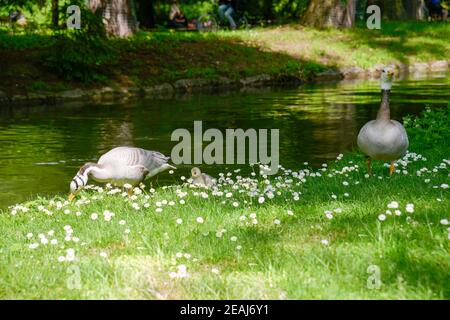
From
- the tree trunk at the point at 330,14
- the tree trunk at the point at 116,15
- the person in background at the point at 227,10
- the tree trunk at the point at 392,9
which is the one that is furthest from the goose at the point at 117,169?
the tree trunk at the point at 392,9

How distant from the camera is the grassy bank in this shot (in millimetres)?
22656

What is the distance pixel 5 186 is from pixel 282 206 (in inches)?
216

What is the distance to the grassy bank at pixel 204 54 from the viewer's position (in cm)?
2266

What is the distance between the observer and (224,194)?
28.5 feet

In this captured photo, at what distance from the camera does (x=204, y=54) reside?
27062mm

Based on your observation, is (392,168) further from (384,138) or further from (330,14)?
(330,14)

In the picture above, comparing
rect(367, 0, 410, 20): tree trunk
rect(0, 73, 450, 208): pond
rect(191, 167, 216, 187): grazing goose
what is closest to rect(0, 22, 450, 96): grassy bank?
rect(0, 73, 450, 208): pond

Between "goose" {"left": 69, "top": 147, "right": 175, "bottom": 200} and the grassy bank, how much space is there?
1250cm

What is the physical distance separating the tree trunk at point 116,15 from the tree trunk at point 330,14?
30.3ft

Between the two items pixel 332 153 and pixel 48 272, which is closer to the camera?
pixel 48 272

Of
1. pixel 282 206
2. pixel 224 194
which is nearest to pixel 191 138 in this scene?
pixel 224 194

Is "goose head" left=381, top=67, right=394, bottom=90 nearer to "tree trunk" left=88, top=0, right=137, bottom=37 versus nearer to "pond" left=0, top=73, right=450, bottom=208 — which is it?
"pond" left=0, top=73, right=450, bottom=208

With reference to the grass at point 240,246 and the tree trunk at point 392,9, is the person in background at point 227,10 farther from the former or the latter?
the grass at point 240,246
